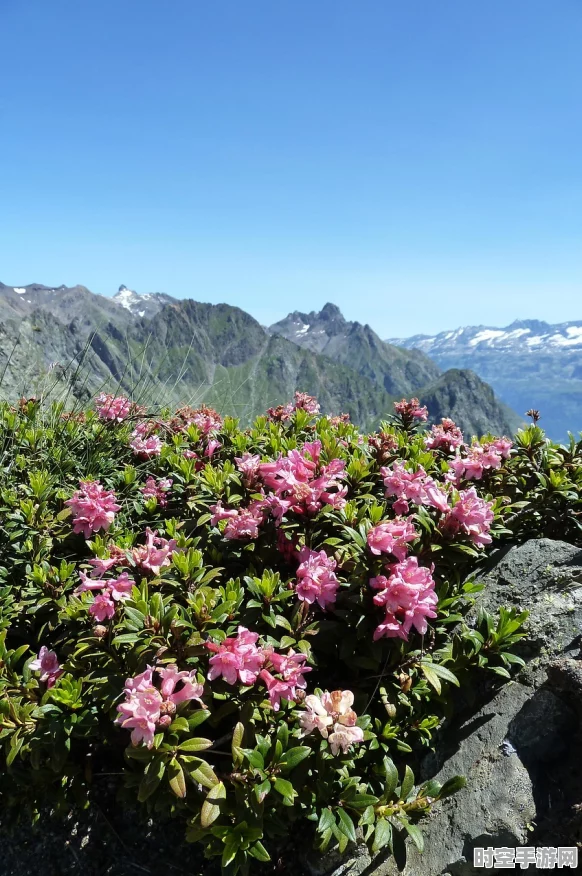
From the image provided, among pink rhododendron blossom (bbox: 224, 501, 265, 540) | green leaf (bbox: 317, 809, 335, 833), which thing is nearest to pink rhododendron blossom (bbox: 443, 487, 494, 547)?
pink rhododendron blossom (bbox: 224, 501, 265, 540)

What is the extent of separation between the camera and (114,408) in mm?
5094

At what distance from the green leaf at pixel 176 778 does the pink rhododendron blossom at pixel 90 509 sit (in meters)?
1.52

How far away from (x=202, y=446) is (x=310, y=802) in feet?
9.43

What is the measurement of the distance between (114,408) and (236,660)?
3.49 m

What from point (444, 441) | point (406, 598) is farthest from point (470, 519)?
point (444, 441)

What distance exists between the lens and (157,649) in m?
2.32

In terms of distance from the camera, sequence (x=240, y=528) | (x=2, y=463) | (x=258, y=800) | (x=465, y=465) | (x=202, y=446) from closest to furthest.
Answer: (x=258, y=800)
(x=240, y=528)
(x=465, y=465)
(x=2, y=463)
(x=202, y=446)

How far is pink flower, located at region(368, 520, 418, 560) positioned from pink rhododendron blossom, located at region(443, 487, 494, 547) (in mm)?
317

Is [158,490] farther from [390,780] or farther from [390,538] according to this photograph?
[390,780]

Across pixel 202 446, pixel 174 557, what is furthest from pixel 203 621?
pixel 202 446

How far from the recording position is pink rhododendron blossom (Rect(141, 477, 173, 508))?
12.6 feet

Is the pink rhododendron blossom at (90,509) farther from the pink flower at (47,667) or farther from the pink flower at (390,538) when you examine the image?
the pink flower at (390,538)

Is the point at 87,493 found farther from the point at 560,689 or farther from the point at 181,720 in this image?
the point at 560,689

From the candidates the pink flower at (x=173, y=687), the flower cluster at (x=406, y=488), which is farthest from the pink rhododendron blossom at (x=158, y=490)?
the pink flower at (x=173, y=687)
